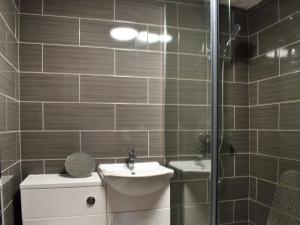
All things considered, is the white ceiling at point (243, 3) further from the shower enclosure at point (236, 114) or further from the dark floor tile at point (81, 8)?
the dark floor tile at point (81, 8)

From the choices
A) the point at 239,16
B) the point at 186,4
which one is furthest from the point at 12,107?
the point at 239,16

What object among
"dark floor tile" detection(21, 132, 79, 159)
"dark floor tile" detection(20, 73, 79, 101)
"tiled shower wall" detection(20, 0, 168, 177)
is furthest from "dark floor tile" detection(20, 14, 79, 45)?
"dark floor tile" detection(21, 132, 79, 159)

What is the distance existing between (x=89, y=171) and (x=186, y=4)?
1.36m

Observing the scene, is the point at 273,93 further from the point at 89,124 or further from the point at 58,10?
the point at 58,10

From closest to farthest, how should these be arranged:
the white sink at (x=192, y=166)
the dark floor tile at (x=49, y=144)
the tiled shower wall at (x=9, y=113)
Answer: the tiled shower wall at (x=9, y=113), the white sink at (x=192, y=166), the dark floor tile at (x=49, y=144)

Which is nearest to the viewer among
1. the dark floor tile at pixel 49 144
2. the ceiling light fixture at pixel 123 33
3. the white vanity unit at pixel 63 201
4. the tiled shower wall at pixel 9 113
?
the tiled shower wall at pixel 9 113

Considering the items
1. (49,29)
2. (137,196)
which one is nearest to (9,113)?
(49,29)

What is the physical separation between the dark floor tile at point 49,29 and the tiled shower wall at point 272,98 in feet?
4.29

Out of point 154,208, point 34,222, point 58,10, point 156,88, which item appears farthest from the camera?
point 156,88

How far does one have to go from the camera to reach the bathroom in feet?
5.04

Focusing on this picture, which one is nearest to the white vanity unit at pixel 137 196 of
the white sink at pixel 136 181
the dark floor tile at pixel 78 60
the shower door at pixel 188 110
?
the white sink at pixel 136 181

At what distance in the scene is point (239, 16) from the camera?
1.79 meters

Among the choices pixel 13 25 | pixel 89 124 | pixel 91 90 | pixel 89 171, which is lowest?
pixel 89 171

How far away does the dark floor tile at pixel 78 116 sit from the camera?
173 centimetres
